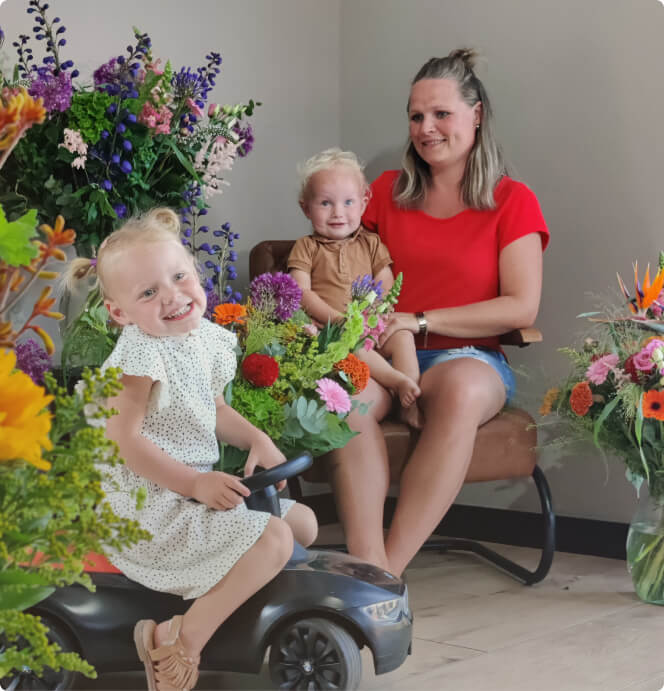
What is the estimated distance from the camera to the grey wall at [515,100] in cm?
295

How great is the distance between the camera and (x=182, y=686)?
159 centimetres

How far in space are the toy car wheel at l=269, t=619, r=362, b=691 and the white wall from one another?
51.2 inches

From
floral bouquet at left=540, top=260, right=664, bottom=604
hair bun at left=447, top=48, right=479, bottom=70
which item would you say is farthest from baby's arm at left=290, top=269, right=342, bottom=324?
hair bun at left=447, top=48, right=479, bottom=70

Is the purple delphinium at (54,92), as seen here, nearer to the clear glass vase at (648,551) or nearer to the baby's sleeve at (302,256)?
the baby's sleeve at (302,256)

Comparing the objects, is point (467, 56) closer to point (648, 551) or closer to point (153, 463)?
point (648, 551)

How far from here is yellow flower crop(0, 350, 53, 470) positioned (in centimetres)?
50

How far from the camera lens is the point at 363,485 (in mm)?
2334

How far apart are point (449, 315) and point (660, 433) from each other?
65 centimetres

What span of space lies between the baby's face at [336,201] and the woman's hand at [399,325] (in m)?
0.32

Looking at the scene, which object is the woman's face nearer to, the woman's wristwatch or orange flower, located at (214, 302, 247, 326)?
the woman's wristwatch

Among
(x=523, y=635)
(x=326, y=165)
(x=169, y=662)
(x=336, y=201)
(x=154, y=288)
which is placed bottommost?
(x=523, y=635)

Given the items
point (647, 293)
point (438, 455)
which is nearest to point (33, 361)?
point (438, 455)

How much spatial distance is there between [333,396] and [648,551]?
1000mm

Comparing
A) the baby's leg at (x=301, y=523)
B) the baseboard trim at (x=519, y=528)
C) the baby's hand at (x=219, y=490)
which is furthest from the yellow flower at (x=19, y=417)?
the baseboard trim at (x=519, y=528)
